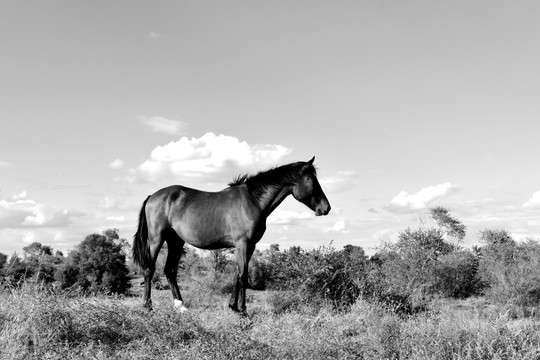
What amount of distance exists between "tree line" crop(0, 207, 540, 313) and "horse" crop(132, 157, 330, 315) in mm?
1643

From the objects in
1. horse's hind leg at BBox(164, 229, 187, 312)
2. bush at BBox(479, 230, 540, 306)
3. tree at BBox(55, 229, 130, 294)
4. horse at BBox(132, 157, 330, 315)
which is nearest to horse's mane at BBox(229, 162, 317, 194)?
horse at BBox(132, 157, 330, 315)

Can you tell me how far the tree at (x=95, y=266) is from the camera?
64.2 ft

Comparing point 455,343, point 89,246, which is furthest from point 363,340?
point 89,246

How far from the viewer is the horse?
7.56m

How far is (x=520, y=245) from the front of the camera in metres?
18.9

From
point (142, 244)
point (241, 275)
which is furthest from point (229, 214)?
point (142, 244)

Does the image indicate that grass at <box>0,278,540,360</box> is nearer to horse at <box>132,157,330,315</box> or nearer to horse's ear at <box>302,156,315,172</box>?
horse at <box>132,157,330,315</box>

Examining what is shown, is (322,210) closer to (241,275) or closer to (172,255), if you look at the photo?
(241,275)

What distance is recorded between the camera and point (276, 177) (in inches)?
311

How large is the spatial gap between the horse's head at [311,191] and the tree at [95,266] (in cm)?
1382

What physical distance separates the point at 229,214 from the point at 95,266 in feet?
47.3

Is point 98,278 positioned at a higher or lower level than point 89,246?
lower

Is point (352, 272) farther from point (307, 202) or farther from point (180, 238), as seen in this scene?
point (180, 238)

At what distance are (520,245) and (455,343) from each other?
1557cm
